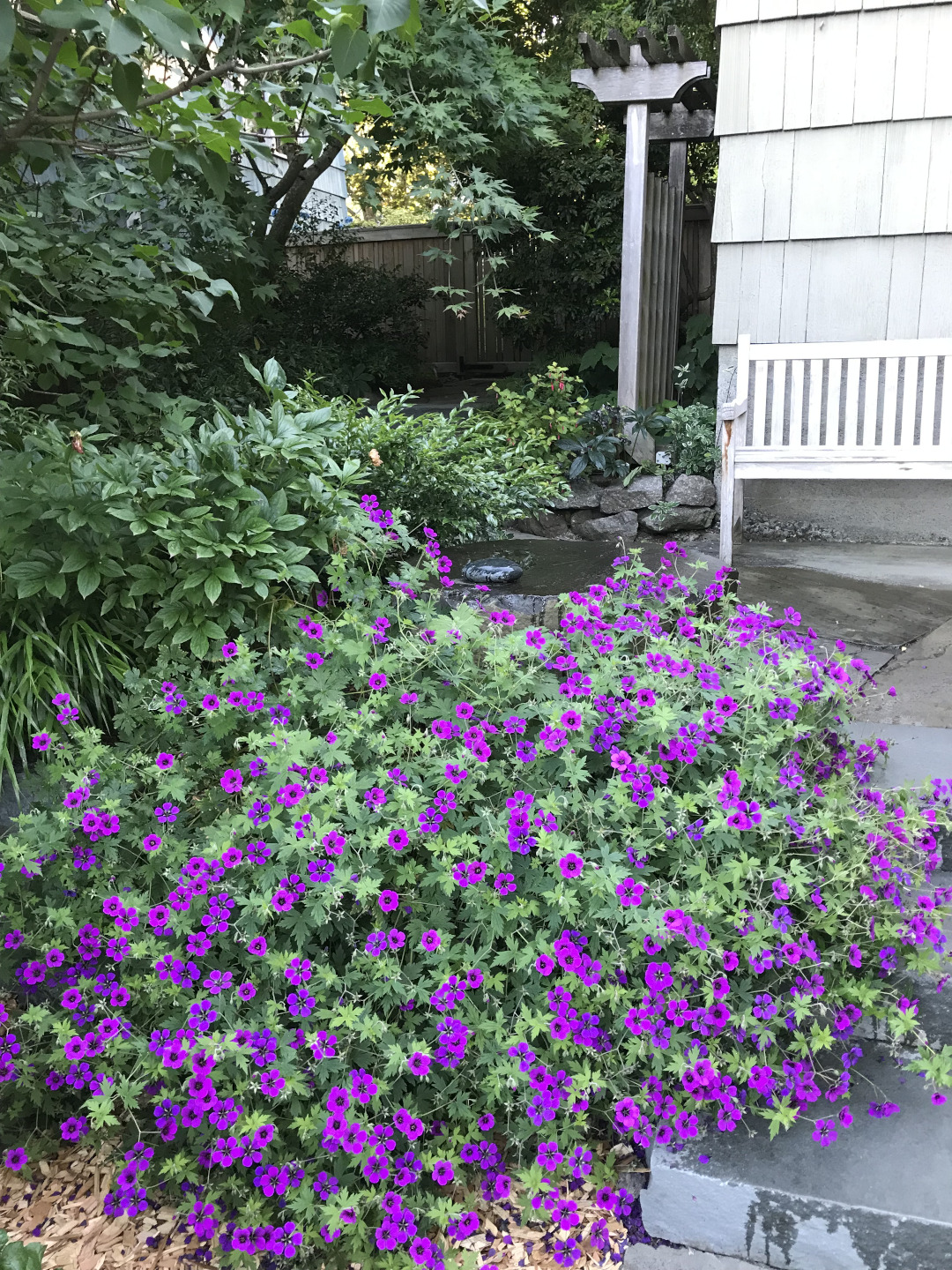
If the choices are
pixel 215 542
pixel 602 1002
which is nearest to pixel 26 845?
pixel 215 542

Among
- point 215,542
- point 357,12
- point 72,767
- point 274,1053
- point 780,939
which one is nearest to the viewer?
Result: point 357,12

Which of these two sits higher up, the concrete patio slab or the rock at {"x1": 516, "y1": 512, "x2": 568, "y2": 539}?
the rock at {"x1": 516, "y1": 512, "x2": 568, "y2": 539}

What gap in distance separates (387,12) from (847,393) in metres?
3.75

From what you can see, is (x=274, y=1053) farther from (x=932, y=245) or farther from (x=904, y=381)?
(x=932, y=245)

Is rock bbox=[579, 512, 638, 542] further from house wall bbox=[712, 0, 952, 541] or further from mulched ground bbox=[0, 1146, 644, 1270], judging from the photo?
mulched ground bbox=[0, 1146, 644, 1270]

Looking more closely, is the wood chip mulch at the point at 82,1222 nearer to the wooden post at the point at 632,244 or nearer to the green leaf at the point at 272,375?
the green leaf at the point at 272,375

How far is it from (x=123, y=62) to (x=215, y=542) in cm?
103

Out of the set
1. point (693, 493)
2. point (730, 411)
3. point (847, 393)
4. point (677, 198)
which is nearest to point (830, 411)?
point (847, 393)

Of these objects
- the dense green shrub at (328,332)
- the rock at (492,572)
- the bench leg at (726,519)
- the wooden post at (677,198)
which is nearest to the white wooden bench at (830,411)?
the bench leg at (726,519)

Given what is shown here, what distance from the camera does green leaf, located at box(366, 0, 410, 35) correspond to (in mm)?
1066

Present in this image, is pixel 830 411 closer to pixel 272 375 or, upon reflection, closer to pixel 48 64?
pixel 272 375

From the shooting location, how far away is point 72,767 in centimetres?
210

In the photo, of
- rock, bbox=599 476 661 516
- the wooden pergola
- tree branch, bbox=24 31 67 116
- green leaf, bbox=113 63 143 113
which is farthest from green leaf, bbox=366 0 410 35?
the wooden pergola

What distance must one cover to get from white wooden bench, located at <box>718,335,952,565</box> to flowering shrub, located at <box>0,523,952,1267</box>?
215 cm
